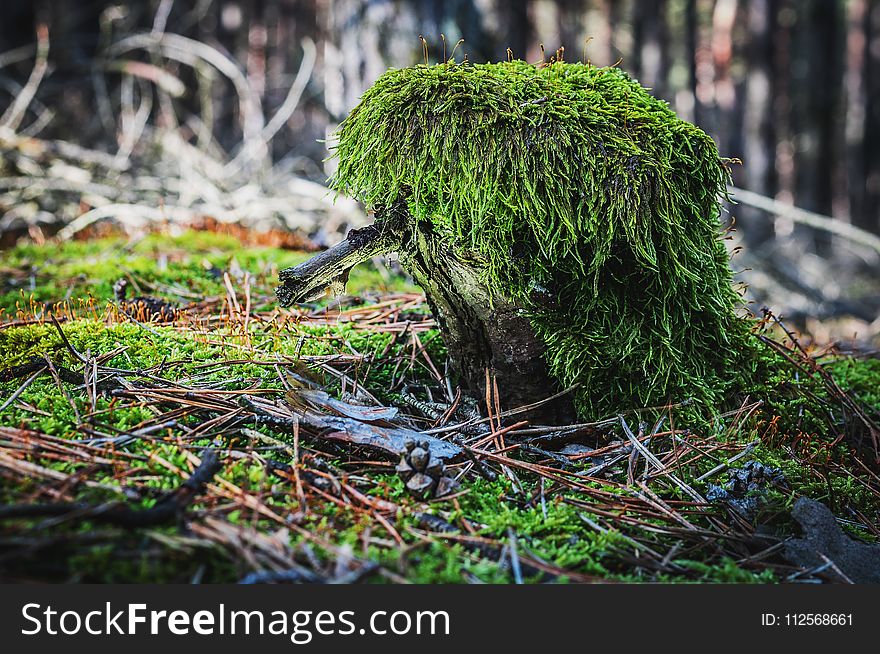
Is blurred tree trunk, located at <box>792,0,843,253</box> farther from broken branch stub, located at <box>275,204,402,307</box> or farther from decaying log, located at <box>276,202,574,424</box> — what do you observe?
broken branch stub, located at <box>275,204,402,307</box>

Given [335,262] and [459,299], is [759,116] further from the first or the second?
[335,262]

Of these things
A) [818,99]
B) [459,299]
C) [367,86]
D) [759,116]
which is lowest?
[459,299]

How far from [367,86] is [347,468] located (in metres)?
3.45

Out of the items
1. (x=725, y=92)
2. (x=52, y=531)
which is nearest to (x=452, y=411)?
(x=52, y=531)

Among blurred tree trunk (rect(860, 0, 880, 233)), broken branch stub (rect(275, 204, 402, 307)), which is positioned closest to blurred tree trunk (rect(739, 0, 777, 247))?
blurred tree trunk (rect(860, 0, 880, 233))

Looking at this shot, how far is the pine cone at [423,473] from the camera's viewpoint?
156 cm

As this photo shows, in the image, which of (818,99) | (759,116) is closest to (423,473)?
(759,116)

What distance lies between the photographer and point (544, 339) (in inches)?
75.6

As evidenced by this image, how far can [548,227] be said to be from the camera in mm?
1766

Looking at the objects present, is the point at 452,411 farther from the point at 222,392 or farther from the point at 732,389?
the point at 732,389

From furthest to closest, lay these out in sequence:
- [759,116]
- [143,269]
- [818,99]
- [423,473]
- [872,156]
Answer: [818,99] → [872,156] → [759,116] → [143,269] → [423,473]

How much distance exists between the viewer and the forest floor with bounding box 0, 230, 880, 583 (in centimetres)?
126

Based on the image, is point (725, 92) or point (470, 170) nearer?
point (470, 170)

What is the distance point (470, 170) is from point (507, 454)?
2.71 feet
